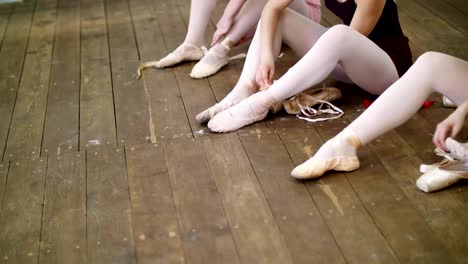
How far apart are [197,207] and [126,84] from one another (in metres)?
0.90

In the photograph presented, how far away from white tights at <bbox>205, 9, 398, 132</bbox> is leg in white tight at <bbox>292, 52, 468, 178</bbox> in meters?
0.21

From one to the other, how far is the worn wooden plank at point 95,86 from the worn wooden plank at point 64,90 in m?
0.03

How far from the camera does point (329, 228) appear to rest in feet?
4.84

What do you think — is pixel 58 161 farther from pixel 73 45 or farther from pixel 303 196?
pixel 73 45

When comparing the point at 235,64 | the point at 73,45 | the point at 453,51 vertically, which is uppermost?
the point at 453,51

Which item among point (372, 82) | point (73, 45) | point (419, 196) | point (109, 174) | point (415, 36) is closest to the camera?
point (419, 196)

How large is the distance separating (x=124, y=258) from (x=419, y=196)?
76 centimetres

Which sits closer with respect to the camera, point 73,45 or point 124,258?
point 124,258

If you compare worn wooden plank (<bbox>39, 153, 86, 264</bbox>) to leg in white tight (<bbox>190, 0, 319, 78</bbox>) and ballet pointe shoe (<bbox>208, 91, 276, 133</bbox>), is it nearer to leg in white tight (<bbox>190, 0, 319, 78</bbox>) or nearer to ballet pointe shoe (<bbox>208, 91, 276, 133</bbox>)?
ballet pointe shoe (<bbox>208, 91, 276, 133</bbox>)

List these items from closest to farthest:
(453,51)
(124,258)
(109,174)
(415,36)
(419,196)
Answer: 1. (124,258)
2. (419,196)
3. (109,174)
4. (453,51)
5. (415,36)

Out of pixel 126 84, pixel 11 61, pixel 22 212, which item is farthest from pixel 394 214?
pixel 11 61

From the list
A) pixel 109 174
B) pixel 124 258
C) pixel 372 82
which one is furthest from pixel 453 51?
pixel 124 258

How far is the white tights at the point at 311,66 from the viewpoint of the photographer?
1793mm

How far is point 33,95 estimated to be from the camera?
7.58 ft
